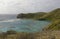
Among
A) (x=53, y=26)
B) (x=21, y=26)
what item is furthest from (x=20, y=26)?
(x=53, y=26)

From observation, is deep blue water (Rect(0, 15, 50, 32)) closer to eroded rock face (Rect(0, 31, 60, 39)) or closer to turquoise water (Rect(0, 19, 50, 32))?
turquoise water (Rect(0, 19, 50, 32))

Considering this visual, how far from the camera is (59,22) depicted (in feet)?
24.3

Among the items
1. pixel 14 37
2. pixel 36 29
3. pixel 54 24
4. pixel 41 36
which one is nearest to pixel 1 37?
pixel 14 37

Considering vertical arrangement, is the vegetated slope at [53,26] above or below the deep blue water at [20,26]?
below

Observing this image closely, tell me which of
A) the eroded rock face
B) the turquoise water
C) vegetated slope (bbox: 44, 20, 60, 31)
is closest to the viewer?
the eroded rock face

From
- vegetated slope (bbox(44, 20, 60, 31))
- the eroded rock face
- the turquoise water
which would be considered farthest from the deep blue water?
the eroded rock face

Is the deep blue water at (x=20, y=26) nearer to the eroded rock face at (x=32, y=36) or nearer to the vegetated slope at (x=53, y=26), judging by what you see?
the vegetated slope at (x=53, y=26)

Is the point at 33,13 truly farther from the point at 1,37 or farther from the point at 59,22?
the point at 1,37

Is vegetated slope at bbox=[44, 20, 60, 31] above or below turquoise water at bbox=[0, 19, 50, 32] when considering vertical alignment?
below

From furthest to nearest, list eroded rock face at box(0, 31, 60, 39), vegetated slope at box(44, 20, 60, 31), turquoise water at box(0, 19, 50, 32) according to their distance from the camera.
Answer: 1. vegetated slope at box(44, 20, 60, 31)
2. turquoise water at box(0, 19, 50, 32)
3. eroded rock face at box(0, 31, 60, 39)

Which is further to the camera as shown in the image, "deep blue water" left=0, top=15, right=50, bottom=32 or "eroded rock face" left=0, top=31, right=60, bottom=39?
"deep blue water" left=0, top=15, right=50, bottom=32

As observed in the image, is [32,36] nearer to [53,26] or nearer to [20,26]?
[20,26]

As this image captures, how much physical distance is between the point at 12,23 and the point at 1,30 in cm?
77

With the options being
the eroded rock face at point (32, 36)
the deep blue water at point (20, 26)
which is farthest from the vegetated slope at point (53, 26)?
the eroded rock face at point (32, 36)
